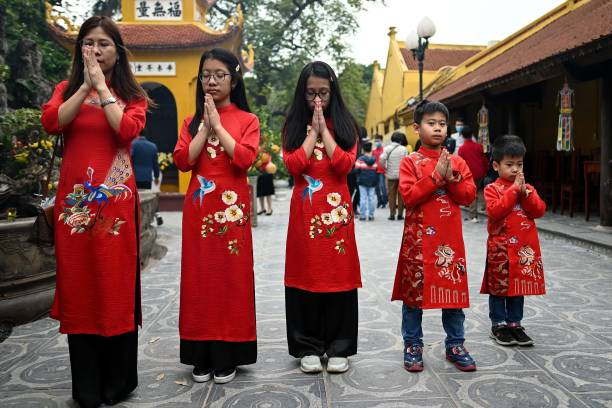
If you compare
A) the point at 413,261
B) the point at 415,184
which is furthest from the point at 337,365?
the point at 415,184

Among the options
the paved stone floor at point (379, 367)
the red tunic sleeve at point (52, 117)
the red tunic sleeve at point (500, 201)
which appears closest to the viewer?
the red tunic sleeve at point (52, 117)

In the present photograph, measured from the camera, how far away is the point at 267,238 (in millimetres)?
8141

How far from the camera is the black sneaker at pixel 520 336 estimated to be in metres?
3.22

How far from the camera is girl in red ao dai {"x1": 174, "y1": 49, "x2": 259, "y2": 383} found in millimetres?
2723

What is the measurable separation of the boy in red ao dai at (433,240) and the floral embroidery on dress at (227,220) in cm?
92

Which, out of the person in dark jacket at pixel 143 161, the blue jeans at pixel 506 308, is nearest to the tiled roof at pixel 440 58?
the person in dark jacket at pixel 143 161

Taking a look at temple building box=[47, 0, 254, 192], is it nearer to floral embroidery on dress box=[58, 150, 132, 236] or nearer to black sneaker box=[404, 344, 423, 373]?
floral embroidery on dress box=[58, 150, 132, 236]

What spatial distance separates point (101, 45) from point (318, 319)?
1831mm

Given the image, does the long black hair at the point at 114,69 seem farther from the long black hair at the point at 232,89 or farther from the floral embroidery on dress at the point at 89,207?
the floral embroidery on dress at the point at 89,207

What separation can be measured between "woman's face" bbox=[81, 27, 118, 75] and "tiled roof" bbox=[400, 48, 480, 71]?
19.1 m

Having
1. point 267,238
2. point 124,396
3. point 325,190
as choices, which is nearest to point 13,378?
point 124,396

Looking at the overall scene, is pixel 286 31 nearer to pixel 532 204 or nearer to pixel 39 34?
pixel 39 34

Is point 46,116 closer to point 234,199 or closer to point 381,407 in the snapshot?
point 234,199

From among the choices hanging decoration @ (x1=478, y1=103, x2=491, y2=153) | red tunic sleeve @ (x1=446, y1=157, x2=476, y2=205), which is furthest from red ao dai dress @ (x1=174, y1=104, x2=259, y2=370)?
hanging decoration @ (x1=478, y1=103, x2=491, y2=153)
